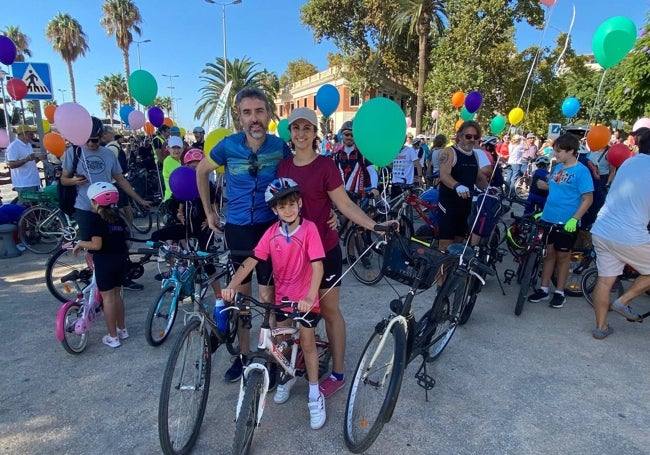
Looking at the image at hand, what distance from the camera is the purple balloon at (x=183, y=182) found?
3.60 meters

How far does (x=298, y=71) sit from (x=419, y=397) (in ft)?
173

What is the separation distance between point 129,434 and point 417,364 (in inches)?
88.6

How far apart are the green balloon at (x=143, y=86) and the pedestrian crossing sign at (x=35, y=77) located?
68.6 inches

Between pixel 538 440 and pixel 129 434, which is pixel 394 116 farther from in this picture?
pixel 129 434

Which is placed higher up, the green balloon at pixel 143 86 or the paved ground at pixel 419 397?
the green balloon at pixel 143 86

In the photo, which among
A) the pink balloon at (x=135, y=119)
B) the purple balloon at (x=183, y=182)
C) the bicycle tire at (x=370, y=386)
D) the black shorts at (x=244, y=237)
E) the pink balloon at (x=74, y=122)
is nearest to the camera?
the bicycle tire at (x=370, y=386)

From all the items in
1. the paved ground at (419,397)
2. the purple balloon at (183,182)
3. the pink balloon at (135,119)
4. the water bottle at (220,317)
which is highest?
the pink balloon at (135,119)

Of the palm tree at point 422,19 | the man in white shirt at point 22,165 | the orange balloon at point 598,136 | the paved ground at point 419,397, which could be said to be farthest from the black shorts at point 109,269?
the palm tree at point 422,19

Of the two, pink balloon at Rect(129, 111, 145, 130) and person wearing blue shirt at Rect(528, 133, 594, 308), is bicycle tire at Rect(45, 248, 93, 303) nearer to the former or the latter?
pink balloon at Rect(129, 111, 145, 130)

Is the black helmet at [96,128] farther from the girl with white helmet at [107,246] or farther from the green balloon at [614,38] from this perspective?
the green balloon at [614,38]

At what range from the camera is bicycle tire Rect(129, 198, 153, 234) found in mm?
7617

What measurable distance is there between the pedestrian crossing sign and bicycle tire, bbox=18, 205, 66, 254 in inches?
75.0

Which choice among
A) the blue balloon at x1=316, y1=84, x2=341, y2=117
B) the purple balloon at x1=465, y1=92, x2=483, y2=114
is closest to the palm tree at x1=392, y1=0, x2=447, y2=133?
the purple balloon at x1=465, y1=92, x2=483, y2=114

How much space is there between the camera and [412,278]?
7.77 feet
